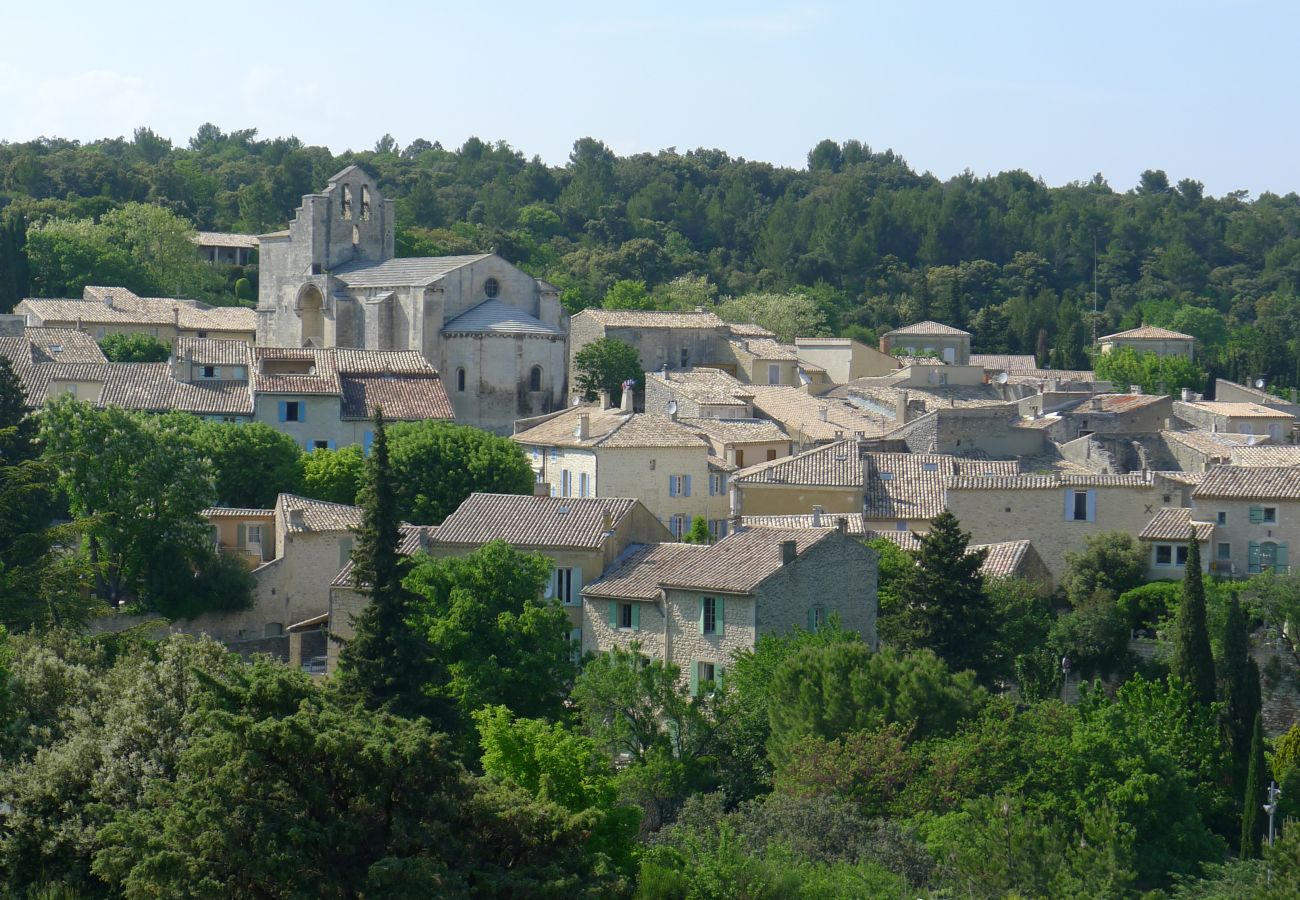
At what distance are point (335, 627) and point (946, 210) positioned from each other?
314ft

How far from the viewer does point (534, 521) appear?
43125mm

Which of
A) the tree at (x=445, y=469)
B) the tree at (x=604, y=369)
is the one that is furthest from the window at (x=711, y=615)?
the tree at (x=604, y=369)

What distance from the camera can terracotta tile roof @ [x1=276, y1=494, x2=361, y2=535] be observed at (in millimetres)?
46219

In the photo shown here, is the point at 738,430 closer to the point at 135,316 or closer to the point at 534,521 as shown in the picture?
the point at 534,521

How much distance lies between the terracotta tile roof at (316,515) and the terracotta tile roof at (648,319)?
26.9 m

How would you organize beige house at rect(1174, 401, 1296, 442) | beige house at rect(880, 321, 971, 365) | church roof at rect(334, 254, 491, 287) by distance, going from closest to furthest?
1. church roof at rect(334, 254, 491, 287)
2. beige house at rect(1174, 401, 1296, 442)
3. beige house at rect(880, 321, 971, 365)

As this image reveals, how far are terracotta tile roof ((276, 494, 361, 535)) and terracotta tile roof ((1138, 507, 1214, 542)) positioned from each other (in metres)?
17.1

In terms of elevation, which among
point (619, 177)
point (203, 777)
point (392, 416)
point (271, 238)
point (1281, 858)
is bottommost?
point (1281, 858)

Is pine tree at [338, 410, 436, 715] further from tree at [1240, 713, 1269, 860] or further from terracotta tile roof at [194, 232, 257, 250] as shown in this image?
terracotta tile roof at [194, 232, 257, 250]

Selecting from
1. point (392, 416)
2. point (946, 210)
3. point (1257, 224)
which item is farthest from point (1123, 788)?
point (1257, 224)

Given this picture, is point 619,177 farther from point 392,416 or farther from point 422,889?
point 422,889

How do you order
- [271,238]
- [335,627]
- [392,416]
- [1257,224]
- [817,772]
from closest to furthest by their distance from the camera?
[817,772], [335,627], [392,416], [271,238], [1257,224]

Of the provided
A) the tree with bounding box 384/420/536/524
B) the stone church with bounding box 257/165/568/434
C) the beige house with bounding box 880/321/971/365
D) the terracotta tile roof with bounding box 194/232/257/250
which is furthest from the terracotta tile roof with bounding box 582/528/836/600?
the terracotta tile roof with bounding box 194/232/257/250

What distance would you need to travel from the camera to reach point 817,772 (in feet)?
117
